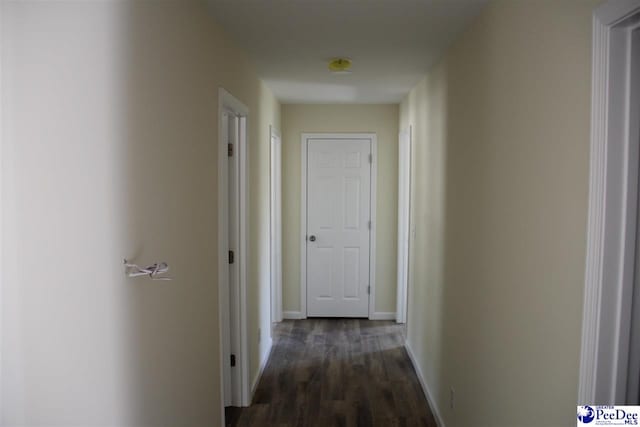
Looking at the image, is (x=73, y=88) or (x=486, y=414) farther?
(x=486, y=414)

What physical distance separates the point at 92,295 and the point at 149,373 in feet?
1.51

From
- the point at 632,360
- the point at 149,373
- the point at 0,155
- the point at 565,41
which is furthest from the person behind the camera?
the point at 149,373

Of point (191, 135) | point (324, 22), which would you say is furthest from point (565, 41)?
point (191, 135)

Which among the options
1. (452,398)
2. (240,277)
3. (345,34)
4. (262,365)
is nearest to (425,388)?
(452,398)

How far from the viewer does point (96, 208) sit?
4.33 ft

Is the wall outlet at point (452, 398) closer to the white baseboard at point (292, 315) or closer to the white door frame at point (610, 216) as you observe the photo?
the white door frame at point (610, 216)

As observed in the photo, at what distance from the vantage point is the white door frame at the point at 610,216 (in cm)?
117

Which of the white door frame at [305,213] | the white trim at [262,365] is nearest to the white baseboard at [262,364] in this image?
the white trim at [262,365]

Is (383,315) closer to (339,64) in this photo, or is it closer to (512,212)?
(339,64)

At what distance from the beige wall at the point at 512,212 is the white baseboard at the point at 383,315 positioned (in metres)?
2.09

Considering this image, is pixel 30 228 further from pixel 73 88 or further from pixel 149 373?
pixel 149 373

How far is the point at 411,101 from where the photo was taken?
4.21 m

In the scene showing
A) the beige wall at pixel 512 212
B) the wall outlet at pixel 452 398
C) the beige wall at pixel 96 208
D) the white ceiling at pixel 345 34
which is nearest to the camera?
the beige wall at pixel 96 208

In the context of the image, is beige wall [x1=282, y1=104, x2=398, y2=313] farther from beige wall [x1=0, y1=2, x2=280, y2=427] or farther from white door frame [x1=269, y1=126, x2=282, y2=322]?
beige wall [x1=0, y1=2, x2=280, y2=427]
